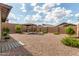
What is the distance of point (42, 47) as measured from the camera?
27.2 feet

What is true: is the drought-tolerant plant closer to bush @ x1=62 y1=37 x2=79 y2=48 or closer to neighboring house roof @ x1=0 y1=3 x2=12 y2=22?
neighboring house roof @ x1=0 y1=3 x2=12 y2=22

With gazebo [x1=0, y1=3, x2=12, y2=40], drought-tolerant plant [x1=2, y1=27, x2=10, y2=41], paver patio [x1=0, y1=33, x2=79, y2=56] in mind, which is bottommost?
paver patio [x1=0, y1=33, x2=79, y2=56]

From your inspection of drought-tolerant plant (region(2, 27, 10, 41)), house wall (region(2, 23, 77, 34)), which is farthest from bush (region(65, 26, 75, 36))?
drought-tolerant plant (region(2, 27, 10, 41))

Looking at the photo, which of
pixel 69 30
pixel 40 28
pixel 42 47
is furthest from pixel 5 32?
pixel 69 30

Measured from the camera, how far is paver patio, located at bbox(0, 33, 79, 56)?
816cm

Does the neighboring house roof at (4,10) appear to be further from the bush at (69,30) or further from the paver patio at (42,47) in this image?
the bush at (69,30)

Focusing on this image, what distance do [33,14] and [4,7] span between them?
2.62 feet

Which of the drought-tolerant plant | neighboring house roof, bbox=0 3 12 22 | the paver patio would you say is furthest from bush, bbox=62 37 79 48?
neighboring house roof, bbox=0 3 12 22

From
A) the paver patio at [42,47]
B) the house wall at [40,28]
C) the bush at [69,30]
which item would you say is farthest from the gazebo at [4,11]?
the bush at [69,30]

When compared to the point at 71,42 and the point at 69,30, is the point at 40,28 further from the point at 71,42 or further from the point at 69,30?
the point at 71,42

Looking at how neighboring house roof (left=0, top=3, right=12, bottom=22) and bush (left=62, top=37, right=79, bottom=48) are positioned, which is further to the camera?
bush (left=62, top=37, right=79, bottom=48)

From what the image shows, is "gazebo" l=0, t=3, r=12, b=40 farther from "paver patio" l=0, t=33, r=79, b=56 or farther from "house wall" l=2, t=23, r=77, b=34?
"paver patio" l=0, t=33, r=79, b=56

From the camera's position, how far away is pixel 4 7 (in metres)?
8.19

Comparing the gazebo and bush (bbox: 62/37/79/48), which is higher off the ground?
the gazebo
